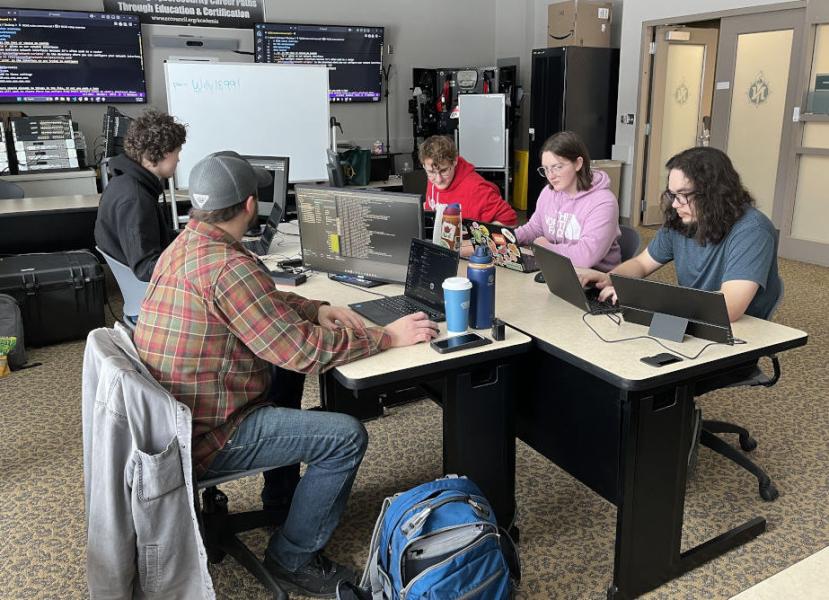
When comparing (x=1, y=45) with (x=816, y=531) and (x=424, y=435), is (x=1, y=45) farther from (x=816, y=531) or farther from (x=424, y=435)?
(x=816, y=531)

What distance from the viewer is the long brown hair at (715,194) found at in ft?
7.05

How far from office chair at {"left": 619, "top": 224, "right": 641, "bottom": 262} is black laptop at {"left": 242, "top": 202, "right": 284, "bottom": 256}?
1.55 metres

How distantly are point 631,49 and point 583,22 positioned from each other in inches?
23.3

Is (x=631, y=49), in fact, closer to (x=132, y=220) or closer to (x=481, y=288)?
(x=132, y=220)

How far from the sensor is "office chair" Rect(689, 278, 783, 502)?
86.7 inches

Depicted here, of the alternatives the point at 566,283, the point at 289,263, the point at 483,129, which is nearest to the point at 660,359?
the point at 566,283

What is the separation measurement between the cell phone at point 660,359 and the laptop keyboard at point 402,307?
2.06 feet

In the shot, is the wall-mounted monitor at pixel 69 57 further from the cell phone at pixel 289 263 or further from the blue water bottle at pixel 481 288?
the blue water bottle at pixel 481 288

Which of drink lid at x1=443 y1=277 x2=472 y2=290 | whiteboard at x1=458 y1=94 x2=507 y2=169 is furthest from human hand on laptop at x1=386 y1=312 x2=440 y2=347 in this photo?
whiteboard at x1=458 y1=94 x2=507 y2=169

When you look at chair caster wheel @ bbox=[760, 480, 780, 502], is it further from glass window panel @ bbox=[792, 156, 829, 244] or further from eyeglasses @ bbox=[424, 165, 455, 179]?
glass window panel @ bbox=[792, 156, 829, 244]

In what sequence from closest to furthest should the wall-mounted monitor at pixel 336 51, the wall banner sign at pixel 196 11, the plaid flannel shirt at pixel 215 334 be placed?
the plaid flannel shirt at pixel 215 334
the wall banner sign at pixel 196 11
the wall-mounted monitor at pixel 336 51

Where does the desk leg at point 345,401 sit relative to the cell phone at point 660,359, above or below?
below

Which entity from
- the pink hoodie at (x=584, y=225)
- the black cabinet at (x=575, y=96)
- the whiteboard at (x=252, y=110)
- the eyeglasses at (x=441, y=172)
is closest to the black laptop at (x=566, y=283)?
the pink hoodie at (x=584, y=225)

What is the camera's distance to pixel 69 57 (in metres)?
6.12
